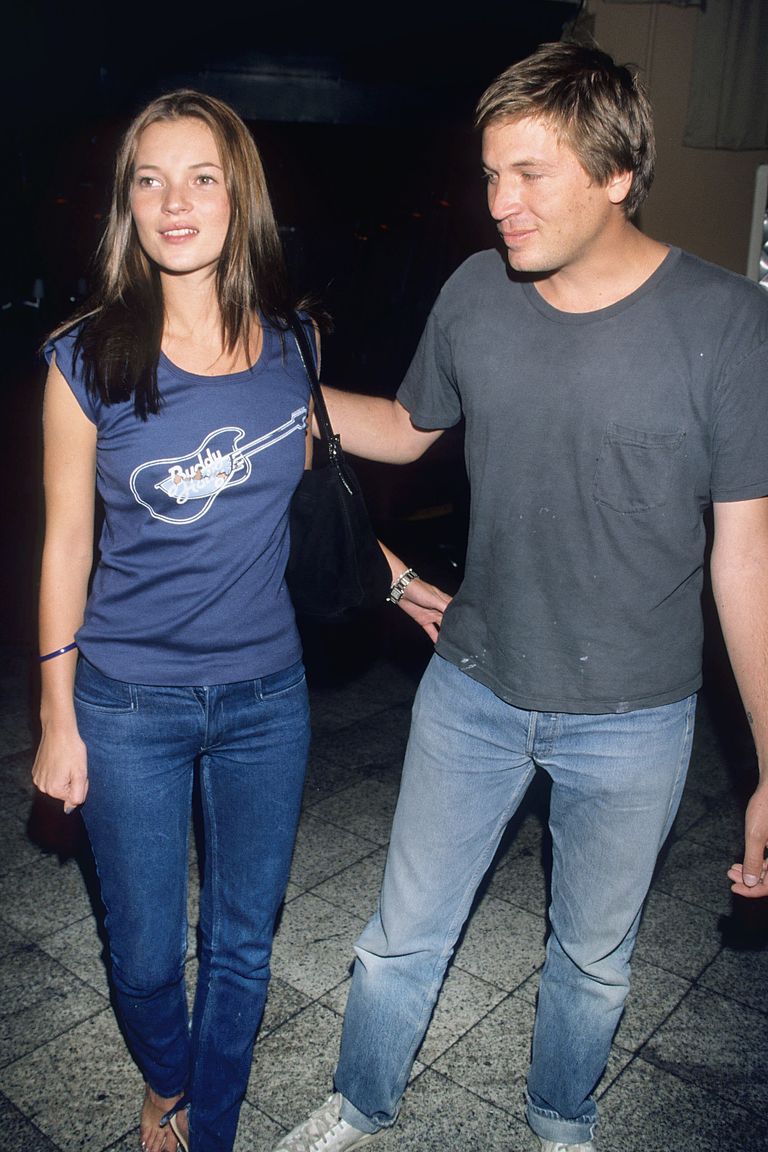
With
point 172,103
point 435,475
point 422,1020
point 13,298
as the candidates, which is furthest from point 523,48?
point 422,1020

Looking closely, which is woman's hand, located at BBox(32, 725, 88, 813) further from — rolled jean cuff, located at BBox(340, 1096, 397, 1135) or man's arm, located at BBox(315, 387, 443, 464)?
rolled jean cuff, located at BBox(340, 1096, 397, 1135)

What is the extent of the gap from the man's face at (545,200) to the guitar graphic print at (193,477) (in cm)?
70

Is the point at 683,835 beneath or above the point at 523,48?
beneath

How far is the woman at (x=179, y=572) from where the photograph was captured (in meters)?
2.07

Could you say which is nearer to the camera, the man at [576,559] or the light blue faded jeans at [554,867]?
the man at [576,559]

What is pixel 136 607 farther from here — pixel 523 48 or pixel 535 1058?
pixel 523 48

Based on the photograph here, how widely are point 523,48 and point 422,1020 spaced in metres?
7.09

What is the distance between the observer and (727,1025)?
3102 millimetres

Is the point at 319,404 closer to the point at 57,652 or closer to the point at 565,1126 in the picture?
the point at 57,652

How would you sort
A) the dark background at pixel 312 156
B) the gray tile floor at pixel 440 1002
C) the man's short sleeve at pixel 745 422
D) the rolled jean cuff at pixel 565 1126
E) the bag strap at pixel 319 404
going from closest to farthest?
the man's short sleeve at pixel 745 422 → the bag strap at pixel 319 404 → the rolled jean cuff at pixel 565 1126 → the gray tile floor at pixel 440 1002 → the dark background at pixel 312 156

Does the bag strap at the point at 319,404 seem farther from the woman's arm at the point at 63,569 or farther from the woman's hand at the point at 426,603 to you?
the woman's arm at the point at 63,569

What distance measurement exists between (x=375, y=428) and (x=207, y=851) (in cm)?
110

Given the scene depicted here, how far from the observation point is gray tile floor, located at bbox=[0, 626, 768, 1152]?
267cm

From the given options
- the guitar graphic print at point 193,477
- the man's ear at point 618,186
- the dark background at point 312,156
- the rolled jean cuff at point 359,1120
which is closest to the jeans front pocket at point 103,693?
the guitar graphic print at point 193,477
